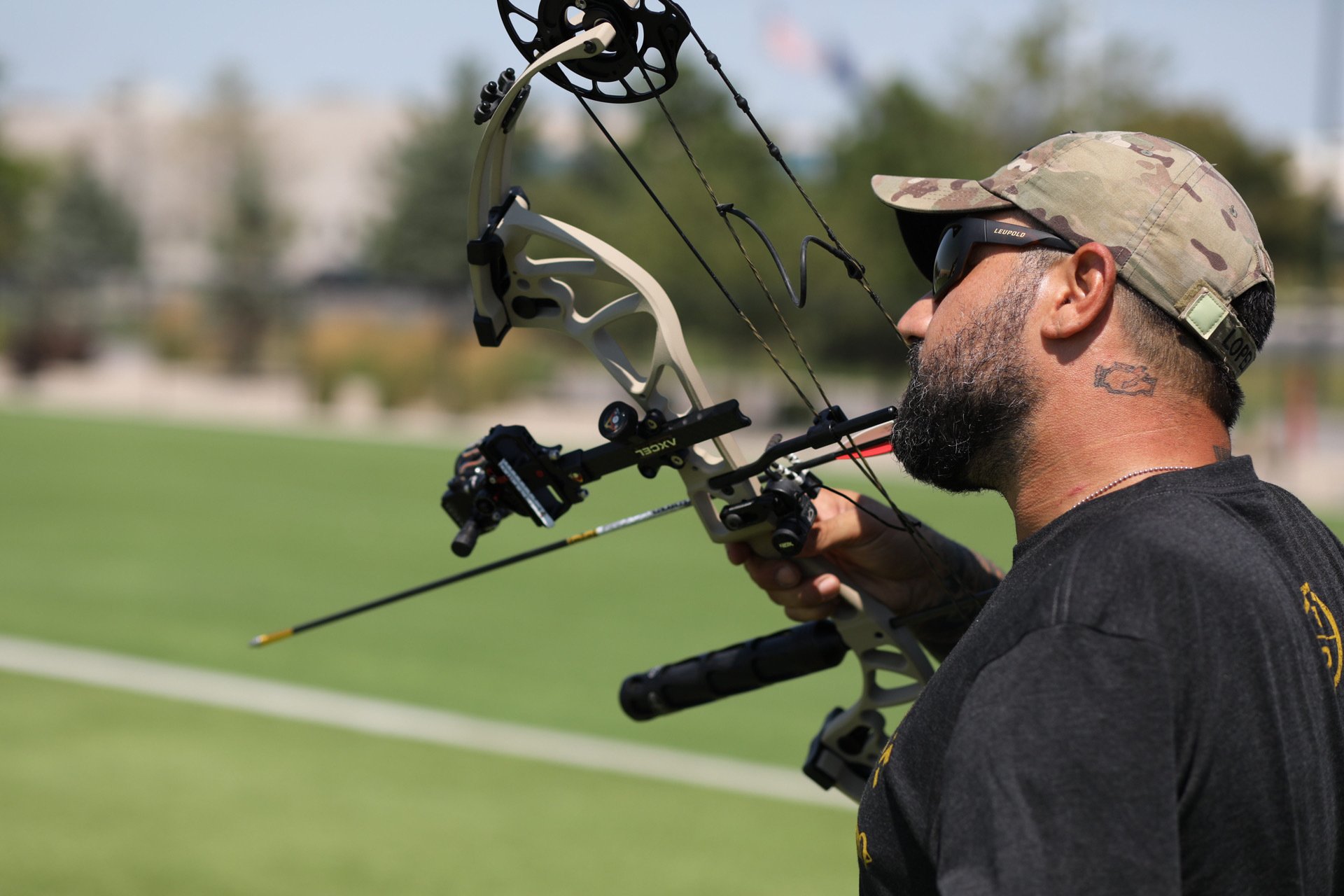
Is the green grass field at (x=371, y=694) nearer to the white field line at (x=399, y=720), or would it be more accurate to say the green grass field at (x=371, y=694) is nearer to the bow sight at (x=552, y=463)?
the white field line at (x=399, y=720)

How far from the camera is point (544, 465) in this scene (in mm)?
3027

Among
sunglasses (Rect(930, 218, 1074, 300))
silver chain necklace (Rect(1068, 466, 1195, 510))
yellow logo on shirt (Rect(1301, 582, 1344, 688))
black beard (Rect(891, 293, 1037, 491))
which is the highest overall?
sunglasses (Rect(930, 218, 1074, 300))

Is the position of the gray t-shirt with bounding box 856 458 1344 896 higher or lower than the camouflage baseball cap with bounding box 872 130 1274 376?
lower

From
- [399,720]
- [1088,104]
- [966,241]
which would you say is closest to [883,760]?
[966,241]

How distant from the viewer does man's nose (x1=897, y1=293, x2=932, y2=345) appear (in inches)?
95.2

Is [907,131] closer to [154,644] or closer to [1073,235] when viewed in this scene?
[154,644]

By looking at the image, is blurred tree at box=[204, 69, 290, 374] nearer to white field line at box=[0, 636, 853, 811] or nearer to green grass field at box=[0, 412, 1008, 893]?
green grass field at box=[0, 412, 1008, 893]

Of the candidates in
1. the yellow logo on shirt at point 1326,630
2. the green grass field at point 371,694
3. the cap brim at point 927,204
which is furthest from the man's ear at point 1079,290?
the green grass field at point 371,694

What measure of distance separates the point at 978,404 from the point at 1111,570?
429 millimetres

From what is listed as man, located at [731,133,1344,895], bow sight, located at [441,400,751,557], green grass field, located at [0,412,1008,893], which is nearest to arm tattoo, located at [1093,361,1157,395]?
man, located at [731,133,1344,895]

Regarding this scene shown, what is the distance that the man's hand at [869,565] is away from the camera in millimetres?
3047

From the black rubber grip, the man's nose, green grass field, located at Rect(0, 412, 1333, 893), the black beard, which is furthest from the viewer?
green grass field, located at Rect(0, 412, 1333, 893)

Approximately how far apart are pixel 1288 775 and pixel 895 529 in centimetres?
137

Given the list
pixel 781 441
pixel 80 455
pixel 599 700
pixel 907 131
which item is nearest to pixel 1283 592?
pixel 781 441
